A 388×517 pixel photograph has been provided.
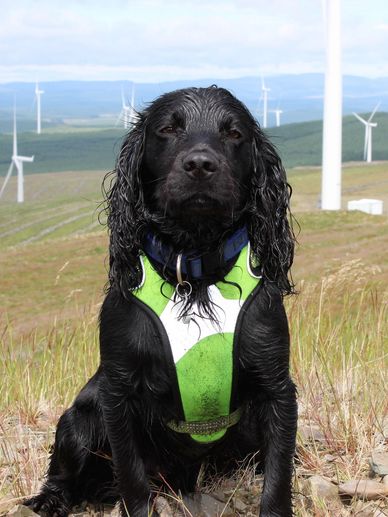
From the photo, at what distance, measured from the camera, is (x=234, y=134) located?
3166 millimetres

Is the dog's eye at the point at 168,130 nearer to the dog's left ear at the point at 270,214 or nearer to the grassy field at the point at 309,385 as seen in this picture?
the dog's left ear at the point at 270,214

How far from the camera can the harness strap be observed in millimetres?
3170

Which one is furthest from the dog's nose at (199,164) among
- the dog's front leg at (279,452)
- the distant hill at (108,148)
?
the distant hill at (108,148)

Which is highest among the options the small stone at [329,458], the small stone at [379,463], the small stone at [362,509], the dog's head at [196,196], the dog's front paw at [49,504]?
the dog's head at [196,196]

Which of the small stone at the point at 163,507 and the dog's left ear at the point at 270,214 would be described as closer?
the dog's left ear at the point at 270,214

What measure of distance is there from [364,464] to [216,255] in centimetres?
144

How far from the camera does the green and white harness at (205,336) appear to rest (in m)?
3.04

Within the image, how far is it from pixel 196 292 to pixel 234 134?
0.65 m

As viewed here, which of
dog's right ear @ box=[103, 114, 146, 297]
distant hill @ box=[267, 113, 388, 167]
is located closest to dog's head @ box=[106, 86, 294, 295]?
dog's right ear @ box=[103, 114, 146, 297]

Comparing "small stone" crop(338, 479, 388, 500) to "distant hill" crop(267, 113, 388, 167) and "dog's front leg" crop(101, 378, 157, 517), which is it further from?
"distant hill" crop(267, 113, 388, 167)

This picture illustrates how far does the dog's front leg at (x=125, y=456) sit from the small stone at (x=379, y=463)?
1.18m

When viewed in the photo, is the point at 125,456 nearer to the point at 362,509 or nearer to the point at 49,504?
the point at 49,504

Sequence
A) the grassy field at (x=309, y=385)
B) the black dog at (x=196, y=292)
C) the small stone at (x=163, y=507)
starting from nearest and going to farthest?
the black dog at (x=196, y=292)
the small stone at (x=163, y=507)
the grassy field at (x=309, y=385)

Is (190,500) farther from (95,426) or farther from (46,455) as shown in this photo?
(46,455)
